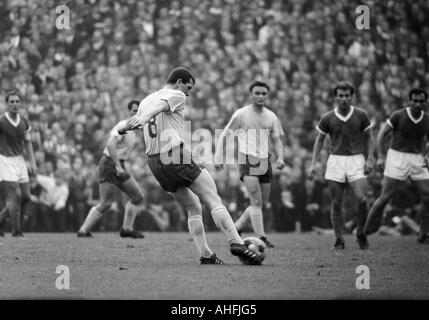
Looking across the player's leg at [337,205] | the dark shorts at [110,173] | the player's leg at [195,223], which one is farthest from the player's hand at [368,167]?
the dark shorts at [110,173]

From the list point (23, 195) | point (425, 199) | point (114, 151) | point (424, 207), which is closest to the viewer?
point (425, 199)

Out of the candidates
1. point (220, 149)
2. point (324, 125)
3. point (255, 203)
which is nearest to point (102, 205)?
point (220, 149)

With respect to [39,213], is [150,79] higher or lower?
higher

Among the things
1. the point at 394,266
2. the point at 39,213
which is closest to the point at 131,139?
the point at 39,213

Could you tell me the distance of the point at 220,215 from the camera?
35.8ft

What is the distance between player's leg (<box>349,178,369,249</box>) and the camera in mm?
13828

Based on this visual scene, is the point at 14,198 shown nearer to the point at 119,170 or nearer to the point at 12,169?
the point at 12,169

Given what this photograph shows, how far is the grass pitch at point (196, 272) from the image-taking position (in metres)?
8.67

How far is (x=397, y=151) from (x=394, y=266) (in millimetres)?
4223

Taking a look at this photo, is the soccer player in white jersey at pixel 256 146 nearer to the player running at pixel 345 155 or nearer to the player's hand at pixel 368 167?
the player running at pixel 345 155

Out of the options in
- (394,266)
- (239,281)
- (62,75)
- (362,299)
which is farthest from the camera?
(62,75)

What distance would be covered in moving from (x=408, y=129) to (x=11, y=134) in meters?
6.85

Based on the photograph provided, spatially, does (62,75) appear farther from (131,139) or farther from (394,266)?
(394,266)

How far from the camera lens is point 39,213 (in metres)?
20.5
